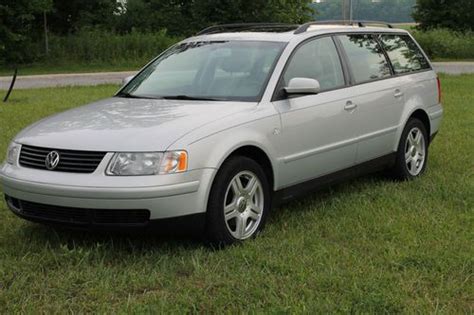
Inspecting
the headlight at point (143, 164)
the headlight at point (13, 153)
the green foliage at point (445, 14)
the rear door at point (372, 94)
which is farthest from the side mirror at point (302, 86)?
the green foliage at point (445, 14)

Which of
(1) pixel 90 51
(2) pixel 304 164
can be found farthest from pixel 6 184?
(1) pixel 90 51

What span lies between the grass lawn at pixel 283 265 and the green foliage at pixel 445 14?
3669 centimetres

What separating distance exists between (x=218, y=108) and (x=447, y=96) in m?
10.4

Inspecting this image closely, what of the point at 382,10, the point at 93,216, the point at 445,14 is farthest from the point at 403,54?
the point at 382,10

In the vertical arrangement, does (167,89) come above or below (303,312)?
above

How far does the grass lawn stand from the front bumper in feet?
1.18

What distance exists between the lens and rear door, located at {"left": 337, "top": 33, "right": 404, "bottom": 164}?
5.59 meters

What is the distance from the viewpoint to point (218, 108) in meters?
4.52

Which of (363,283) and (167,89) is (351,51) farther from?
(363,283)

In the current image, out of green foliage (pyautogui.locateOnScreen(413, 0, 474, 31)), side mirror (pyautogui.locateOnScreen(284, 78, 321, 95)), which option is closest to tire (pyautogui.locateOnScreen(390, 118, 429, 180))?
side mirror (pyautogui.locateOnScreen(284, 78, 321, 95))

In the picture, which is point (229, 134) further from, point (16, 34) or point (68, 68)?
point (16, 34)

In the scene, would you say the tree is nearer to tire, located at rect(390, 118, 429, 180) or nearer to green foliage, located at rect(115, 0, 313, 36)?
green foliage, located at rect(115, 0, 313, 36)

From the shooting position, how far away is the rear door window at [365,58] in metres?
5.69

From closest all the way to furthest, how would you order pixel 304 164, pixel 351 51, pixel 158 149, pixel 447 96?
pixel 158 149 < pixel 304 164 < pixel 351 51 < pixel 447 96
